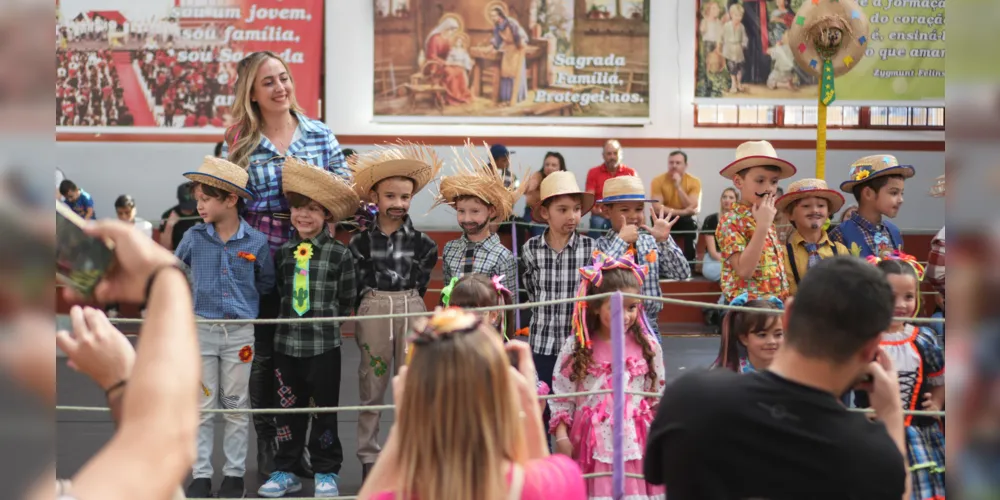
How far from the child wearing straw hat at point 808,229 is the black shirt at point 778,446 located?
113 inches

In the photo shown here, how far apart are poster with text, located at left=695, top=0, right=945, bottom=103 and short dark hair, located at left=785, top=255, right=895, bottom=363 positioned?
8.23 metres

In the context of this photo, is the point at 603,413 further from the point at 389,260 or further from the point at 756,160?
the point at 756,160

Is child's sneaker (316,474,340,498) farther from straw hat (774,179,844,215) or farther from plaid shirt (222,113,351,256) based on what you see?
straw hat (774,179,844,215)

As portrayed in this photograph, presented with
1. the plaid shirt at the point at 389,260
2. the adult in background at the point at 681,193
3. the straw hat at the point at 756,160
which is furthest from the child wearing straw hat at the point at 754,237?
the adult in background at the point at 681,193

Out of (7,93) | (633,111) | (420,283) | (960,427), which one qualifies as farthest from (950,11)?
(633,111)

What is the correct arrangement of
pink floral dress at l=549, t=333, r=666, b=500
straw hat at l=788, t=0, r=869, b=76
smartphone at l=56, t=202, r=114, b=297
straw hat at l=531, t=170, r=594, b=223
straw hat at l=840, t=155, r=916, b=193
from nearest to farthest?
smartphone at l=56, t=202, r=114, b=297
pink floral dress at l=549, t=333, r=666, b=500
straw hat at l=531, t=170, r=594, b=223
straw hat at l=840, t=155, r=916, b=193
straw hat at l=788, t=0, r=869, b=76

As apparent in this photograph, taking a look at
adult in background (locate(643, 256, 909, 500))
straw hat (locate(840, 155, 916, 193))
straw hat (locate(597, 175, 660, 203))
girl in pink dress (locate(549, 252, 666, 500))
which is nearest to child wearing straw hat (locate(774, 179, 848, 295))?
straw hat (locate(840, 155, 916, 193))

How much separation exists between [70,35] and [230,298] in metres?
6.46

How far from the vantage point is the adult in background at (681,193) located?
8.83 metres

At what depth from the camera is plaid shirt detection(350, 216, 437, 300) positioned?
4.35 m

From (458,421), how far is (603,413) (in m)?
2.02

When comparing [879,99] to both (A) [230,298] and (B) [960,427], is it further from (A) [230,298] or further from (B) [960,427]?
(B) [960,427]

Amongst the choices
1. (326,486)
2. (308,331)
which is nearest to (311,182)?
(308,331)

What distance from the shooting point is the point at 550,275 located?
4.53 meters
